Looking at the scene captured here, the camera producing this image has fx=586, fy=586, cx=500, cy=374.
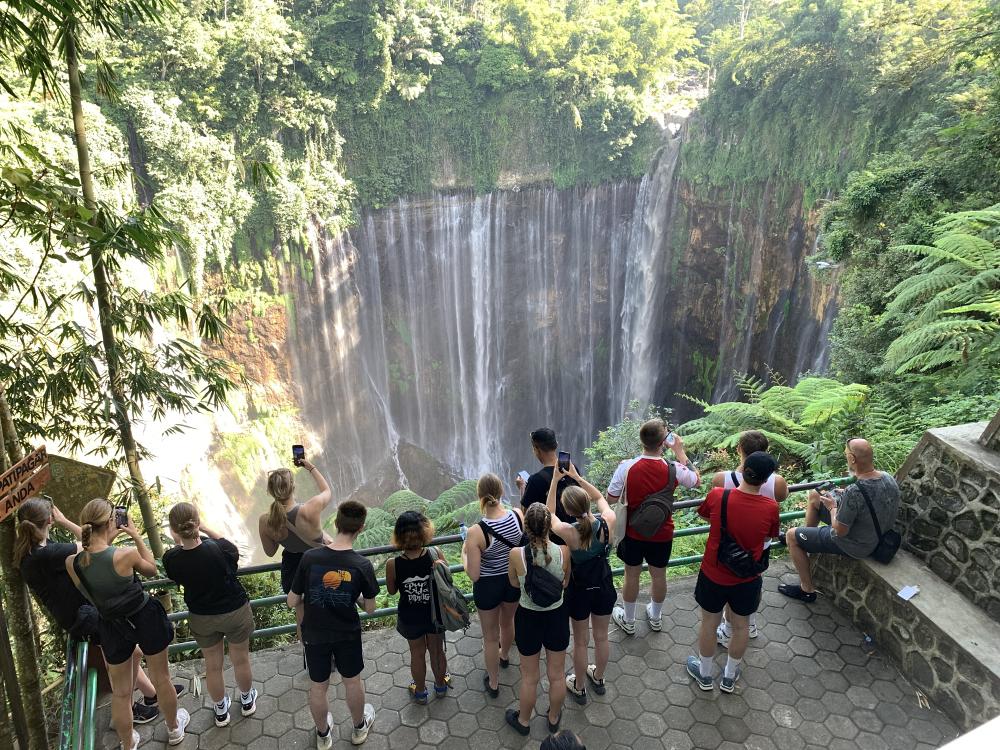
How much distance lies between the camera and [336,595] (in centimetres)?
333

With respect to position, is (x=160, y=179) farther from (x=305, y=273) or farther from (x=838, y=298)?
(x=838, y=298)

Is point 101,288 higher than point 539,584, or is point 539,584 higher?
point 101,288

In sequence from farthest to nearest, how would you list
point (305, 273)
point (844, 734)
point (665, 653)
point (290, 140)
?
point (305, 273), point (290, 140), point (665, 653), point (844, 734)

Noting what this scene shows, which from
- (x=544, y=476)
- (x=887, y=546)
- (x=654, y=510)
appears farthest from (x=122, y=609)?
(x=887, y=546)

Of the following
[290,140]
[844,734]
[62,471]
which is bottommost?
[844,734]

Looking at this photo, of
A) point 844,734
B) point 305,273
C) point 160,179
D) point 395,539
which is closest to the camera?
point 395,539

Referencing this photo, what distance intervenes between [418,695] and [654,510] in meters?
2.07

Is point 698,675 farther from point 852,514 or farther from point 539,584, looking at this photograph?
point 539,584

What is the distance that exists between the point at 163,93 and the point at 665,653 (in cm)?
2039

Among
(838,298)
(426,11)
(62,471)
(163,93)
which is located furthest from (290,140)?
(62,471)

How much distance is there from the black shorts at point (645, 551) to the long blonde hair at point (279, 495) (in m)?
2.38

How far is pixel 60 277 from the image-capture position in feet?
40.4

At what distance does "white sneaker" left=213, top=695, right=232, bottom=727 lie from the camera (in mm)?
3908

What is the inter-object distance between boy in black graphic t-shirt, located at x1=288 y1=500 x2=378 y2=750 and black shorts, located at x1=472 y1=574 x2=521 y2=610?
0.70 meters
